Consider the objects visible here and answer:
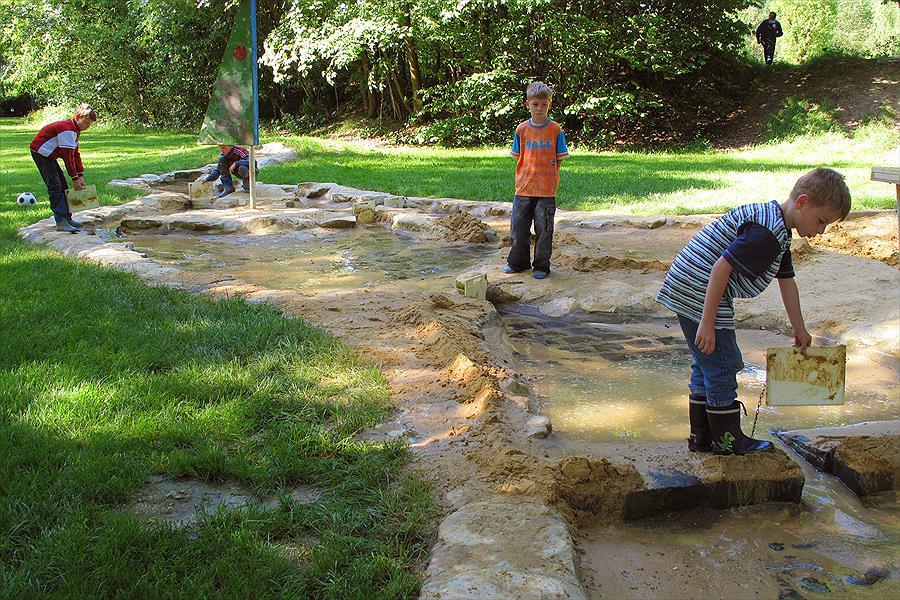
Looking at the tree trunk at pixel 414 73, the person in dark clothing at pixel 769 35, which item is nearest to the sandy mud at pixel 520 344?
the tree trunk at pixel 414 73

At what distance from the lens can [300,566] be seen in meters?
2.37

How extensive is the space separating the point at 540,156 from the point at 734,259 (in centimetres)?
363

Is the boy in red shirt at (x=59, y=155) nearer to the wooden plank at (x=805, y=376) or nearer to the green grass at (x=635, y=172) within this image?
the green grass at (x=635, y=172)

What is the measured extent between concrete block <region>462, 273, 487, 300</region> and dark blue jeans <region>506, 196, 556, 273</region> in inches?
36.3

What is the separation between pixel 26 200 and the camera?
9.67 metres

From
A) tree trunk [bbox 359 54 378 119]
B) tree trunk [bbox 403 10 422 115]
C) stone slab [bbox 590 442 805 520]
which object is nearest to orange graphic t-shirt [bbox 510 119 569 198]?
stone slab [bbox 590 442 805 520]

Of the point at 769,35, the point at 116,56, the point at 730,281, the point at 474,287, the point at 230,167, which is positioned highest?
the point at 116,56

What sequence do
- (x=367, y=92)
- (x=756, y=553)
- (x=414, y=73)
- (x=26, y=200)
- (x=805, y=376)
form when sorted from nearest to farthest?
(x=756, y=553) < (x=805, y=376) < (x=26, y=200) < (x=414, y=73) < (x=367, y=92)

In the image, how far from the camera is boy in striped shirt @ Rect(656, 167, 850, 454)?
2.82 m

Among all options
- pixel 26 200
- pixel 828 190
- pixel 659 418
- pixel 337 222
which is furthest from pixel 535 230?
pixel 26 200

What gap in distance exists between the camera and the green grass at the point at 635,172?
9.52 meters

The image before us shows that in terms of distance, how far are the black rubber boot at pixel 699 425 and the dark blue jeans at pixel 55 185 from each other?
22.3 feet

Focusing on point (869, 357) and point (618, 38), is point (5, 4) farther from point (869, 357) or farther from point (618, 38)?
point (869, 357)

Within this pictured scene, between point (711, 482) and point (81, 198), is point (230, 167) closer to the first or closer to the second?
point (81, 198)
